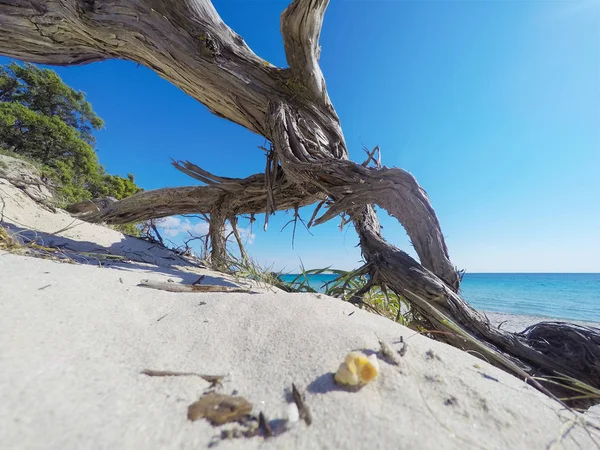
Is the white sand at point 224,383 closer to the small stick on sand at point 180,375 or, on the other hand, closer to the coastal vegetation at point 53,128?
the small stick on sand at point 180,375

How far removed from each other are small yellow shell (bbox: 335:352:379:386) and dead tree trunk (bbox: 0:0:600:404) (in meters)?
0.86

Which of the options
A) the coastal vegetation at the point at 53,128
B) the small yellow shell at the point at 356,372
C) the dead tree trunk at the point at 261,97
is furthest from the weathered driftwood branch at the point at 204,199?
the coastal vegetation at the point at 53,128

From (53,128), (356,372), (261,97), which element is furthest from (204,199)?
(53,128)

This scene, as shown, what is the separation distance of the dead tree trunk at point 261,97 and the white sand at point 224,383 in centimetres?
74

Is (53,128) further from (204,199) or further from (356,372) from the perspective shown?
(356,372)

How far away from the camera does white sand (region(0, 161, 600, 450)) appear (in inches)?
20.0

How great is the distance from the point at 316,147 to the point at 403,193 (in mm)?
892

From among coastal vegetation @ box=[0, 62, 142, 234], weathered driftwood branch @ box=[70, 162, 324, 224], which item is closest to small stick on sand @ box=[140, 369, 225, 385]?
weathered driftwood branch @ box=[70, 162, 324, 224]

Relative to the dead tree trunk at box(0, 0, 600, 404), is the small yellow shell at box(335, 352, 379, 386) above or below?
below

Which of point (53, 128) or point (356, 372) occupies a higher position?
point (53, 128)

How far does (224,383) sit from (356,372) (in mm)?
330

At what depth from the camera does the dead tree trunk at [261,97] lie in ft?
5.33

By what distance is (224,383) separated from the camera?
26.0 inches

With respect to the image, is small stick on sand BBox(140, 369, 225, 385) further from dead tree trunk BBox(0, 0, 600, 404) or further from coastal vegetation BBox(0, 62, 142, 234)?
coastal vegetation BBox(0, 62, 142, 234)
